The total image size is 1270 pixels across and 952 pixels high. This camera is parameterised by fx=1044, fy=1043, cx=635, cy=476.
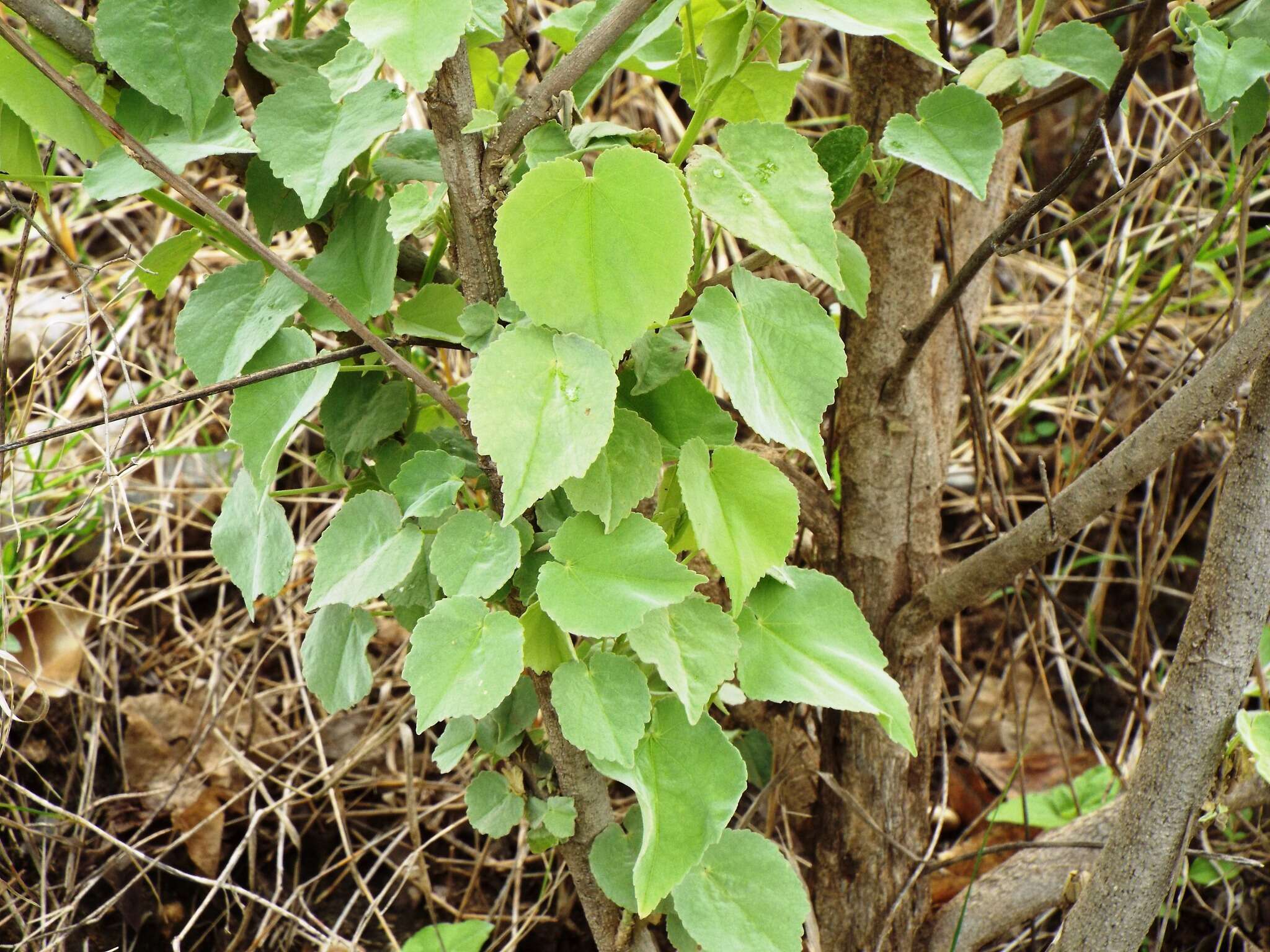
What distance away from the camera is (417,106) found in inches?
65.5

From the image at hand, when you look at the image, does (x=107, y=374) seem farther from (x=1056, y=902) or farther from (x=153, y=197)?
(x=1056, y=902)

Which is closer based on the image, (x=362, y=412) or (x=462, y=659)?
(x=462, y=659)

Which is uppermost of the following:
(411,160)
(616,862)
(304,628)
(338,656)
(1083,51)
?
(1083,51)

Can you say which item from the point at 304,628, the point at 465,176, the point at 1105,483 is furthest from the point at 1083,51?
the point at 304,628

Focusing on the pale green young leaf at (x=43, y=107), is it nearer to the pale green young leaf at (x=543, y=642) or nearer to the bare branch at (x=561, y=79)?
the bare branch at (x=561, y=79)

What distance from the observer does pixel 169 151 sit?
0.65 meters

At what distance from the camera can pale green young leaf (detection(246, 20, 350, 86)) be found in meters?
0.73

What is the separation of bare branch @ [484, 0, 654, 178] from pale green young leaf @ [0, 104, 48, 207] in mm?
318

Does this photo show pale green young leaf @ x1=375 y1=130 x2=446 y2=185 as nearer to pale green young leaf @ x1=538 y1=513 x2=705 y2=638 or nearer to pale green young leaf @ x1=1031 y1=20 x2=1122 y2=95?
pale green young leaf @ x1=538 y1=513 x2=705 y2=638

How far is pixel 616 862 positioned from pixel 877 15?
2.01 ft

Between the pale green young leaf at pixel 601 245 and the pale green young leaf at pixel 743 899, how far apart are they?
40 centimetres

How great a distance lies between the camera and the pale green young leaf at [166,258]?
28.8 inches

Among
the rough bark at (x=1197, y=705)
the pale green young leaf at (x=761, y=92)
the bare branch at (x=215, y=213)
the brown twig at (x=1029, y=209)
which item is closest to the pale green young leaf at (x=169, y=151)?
the bare branch at (x=215, y=213)

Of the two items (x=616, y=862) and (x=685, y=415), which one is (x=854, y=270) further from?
(x=616, y=862)
